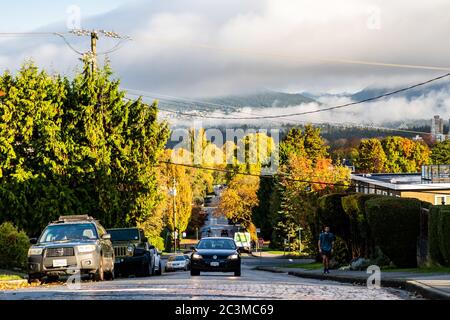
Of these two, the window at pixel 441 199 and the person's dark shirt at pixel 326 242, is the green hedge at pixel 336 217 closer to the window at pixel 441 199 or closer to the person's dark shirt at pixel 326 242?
the person's dark shirt at pixel 326 242

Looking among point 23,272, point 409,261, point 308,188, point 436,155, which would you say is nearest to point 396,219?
point 409,261

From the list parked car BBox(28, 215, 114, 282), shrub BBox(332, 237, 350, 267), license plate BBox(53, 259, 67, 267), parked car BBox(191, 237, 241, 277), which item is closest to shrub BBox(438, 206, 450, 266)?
parked car BBox(191, 237, 241, 277)

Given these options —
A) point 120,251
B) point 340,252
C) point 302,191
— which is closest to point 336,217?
point 340,252

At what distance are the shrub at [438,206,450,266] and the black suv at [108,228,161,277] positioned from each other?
38.2 feet

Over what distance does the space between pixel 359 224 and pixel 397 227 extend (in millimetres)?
5444

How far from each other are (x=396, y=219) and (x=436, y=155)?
12209 cm

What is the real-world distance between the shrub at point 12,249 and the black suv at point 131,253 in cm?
357

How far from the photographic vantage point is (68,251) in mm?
25656

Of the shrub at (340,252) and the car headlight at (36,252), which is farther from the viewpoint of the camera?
the shrub at (340,252)

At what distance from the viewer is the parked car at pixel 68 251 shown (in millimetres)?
25562

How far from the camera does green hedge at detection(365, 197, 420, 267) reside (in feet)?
107

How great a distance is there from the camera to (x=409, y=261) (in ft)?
109

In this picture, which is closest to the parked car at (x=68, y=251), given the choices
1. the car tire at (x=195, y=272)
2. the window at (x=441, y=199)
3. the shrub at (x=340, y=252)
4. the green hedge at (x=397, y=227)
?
the car tire at (x=195, y=272)
